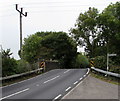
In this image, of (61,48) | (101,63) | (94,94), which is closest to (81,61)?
(61,48)

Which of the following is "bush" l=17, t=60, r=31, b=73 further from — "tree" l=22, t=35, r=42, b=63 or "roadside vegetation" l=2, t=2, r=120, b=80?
"tree" l=22, t=35, r=42, b=63

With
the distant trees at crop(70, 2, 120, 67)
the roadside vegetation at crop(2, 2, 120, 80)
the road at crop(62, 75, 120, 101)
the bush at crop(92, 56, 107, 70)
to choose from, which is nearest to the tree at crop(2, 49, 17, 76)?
the roadside vegetation at crop(2, 2, 120, 80)

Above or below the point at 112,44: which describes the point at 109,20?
above

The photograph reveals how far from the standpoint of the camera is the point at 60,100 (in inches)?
411

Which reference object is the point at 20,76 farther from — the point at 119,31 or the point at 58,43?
the point at 58,43

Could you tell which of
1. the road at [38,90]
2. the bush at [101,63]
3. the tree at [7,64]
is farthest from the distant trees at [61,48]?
the road at [38,90]

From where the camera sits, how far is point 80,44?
165 feet

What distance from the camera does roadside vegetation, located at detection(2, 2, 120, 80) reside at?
22.9 metres

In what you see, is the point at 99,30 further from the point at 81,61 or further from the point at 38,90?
the point at 38,90

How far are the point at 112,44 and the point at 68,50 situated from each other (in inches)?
642

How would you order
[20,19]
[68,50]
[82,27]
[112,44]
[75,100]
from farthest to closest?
[68,50] < [82,27] < [112,44] < [20,19] < [75,100]

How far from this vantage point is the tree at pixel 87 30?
44.0m

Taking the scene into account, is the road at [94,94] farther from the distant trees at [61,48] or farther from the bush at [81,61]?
the bush at [81,61]

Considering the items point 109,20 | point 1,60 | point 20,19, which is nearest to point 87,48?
point 109,20
